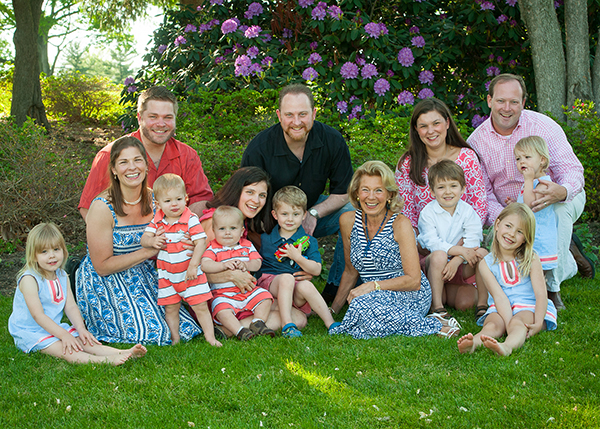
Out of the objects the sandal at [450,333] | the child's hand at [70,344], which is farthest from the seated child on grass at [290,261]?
the child's hand at [70,344]

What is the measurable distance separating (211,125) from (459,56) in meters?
3.63

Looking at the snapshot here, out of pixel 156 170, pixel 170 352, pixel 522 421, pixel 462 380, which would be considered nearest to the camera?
pixel 522 421

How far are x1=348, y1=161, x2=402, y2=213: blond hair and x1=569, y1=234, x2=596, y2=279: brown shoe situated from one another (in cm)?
178

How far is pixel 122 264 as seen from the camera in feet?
11.8

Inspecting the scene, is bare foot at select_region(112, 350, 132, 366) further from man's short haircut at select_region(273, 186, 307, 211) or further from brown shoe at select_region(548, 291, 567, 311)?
brown shoe at select_region(548, 291, 567, 311)

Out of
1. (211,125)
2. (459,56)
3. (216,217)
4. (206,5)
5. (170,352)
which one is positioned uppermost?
(206,5)

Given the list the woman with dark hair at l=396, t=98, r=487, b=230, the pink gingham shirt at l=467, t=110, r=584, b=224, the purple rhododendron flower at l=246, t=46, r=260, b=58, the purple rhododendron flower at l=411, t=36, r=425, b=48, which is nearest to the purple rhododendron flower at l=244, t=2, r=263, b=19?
the purple rhododendron flower at l=246, t=46, r=260, b=58

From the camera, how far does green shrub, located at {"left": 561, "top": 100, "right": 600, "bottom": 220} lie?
557 centimetres

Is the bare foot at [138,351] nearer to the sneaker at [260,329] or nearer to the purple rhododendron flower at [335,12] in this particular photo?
the sneaker at [260,329]

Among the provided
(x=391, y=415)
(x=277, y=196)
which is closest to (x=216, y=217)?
(x=277, y=196)

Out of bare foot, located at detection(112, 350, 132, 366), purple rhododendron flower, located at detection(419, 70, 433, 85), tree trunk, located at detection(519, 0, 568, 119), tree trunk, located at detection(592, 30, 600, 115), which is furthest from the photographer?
purple rhododendron flower, located at detection(419, 70, 433, 85)

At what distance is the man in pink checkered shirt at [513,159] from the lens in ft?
13.7

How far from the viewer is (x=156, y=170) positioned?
166 inches

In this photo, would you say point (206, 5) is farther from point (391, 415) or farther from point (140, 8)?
point (391, 415)
